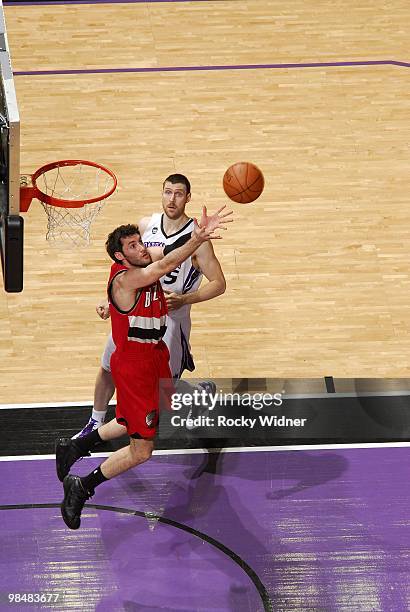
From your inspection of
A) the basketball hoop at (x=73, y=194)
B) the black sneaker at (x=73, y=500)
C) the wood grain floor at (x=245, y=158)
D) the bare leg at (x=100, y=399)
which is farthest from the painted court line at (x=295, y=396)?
the basketball hoop at (x=73, y=194)

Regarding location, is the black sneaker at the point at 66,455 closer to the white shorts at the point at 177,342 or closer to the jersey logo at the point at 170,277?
the white shorts at the point at 177,342

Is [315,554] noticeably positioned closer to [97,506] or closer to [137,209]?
[97,506]

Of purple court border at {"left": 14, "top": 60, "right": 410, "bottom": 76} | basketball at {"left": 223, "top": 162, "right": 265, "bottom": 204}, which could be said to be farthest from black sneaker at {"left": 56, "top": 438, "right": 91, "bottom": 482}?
purple court border at {"left": 14, "top": 60, "right": 410, "bottom": 76}

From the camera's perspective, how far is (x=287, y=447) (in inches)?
350

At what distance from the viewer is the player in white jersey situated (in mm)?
8453

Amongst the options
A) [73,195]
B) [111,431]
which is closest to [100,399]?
[111,431]

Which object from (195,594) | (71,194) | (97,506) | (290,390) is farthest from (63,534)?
(71,194)

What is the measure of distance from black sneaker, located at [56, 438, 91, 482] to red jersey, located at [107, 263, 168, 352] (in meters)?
→ 0.84

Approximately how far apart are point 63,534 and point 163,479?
85 cm

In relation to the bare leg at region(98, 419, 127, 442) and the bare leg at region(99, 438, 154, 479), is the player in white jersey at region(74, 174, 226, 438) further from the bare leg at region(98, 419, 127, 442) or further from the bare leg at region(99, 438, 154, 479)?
the bare leg at region(99, 438, 154, 479)

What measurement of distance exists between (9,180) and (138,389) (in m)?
1.59

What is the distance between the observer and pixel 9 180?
24.3ft

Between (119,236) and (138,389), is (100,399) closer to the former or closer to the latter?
(138,389)

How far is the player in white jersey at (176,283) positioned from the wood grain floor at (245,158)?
72 cm
